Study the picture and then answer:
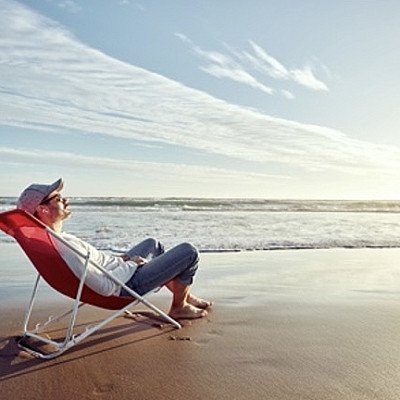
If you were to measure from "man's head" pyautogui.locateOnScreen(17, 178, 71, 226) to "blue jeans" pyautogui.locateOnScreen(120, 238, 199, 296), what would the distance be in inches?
31.1

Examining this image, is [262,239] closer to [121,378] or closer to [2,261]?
[2,261]

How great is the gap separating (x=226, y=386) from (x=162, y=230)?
10.5 m

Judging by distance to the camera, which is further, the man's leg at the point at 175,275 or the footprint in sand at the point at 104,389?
the man's leg at the point at 175,275

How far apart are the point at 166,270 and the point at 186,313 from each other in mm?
546

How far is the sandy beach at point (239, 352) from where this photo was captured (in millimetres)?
3020

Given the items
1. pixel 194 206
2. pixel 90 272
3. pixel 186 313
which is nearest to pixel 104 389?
pixel 90 272

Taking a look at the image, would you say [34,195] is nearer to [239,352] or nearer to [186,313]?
[186,313]

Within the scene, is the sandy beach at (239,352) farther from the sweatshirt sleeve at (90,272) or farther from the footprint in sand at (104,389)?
the sweatshirt sleeve at (90,272)

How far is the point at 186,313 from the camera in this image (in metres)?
4.61

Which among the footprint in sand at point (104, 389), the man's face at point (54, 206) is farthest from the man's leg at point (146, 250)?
the footprint in sand at point (104, 389)

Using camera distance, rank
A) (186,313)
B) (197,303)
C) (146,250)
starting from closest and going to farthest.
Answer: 1. (186,313)
2. (146,250)
3. (197,303)

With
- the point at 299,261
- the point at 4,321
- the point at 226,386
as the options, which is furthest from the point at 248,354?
the point at 299,261

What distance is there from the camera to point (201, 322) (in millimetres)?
4535

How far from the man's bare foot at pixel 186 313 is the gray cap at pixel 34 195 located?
1.55 m
